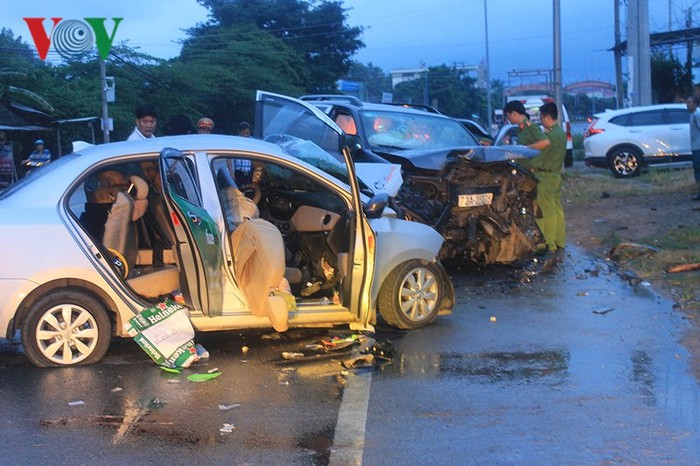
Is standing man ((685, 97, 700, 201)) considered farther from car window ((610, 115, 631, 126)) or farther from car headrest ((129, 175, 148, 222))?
car headrest ((129, 175, 148, 222))

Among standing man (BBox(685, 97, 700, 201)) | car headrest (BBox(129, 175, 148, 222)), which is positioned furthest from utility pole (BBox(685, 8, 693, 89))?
car headrest (BBox(129, 175, 148, 222))

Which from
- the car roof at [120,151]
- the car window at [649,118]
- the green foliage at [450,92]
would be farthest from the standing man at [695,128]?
the green foliage at [450,92]

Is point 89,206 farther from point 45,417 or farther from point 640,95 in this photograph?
point 640,95

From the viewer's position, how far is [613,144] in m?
21.4

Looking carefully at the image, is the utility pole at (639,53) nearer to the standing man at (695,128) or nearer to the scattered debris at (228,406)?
the standing man at (695,128)

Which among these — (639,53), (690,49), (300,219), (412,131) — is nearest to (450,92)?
(690,49)

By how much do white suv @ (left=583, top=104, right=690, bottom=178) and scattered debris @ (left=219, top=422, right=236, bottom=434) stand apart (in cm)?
1788

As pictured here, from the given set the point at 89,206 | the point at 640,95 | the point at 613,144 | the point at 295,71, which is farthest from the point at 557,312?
the point at 295,71

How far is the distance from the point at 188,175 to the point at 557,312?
376cm

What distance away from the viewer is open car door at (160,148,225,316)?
20.6ft

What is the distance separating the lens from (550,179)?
37.3 feet

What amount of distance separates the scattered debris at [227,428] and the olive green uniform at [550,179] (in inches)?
270

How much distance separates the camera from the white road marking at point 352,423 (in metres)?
4.82

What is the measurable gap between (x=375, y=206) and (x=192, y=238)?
64.2 inches
